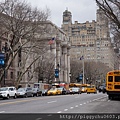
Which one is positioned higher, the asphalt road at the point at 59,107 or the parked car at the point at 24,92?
the parked car at the point at 24,92

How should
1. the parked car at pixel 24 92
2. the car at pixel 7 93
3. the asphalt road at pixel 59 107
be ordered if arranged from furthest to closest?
the parked car at pixel 24 92 → the car at pixel 7 93 → the asphalt road at pixel 59 107

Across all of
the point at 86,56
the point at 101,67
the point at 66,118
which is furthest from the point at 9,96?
the point at 86,56

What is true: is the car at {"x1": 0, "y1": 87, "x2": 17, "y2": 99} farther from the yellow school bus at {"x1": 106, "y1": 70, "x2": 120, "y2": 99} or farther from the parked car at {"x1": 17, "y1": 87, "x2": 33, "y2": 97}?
the yellow school bus at {"x1": 106, "y1": 70, "x2": 120, "y2": 99}

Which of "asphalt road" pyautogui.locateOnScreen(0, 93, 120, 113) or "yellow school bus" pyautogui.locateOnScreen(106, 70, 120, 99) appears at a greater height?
"yellow school bus" pyautogui.locateOnScreen(106, 70, 120, 99)

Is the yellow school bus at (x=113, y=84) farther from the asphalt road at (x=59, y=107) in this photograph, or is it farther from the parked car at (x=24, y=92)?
the parked car at (x=24, y=92)

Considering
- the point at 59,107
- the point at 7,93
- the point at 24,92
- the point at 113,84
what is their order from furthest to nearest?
the point at 24,92 → the point at 7,93 → the point at 113,84 → the point at 59,107

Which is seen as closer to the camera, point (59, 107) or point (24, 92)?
point (59, 107)

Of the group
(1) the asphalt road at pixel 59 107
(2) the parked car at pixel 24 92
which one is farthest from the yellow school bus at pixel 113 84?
(2) the parked car at pixel 24 92

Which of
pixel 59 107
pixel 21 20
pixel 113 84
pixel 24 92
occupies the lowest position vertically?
pixel 59 107

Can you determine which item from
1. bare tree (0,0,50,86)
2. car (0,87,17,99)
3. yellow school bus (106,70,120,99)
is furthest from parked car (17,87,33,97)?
yellow school bus (106,70,120,99)

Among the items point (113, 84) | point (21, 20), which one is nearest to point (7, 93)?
point (21, 20)

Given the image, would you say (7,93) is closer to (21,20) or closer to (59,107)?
(21,20)

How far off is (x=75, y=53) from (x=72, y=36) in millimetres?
26209

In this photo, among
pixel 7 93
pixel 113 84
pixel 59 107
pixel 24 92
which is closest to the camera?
pixel 59 107
